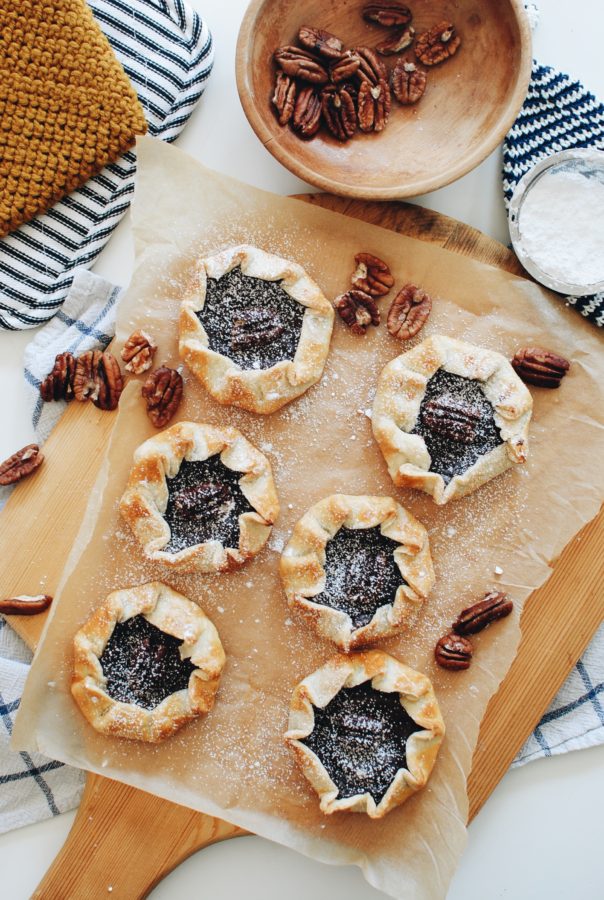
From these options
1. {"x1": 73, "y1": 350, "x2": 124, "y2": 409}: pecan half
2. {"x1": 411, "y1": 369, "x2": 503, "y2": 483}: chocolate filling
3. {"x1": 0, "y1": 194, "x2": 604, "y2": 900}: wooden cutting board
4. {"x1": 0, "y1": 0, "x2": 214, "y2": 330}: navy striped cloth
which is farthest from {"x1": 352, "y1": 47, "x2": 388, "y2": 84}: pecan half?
{"x1": 73, "y1": 350, "x2": 124, "y2": 409}: pecan half

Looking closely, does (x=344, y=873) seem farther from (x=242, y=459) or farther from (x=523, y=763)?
Answer: (x=242, y=459)

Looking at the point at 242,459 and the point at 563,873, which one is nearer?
the point at 242,459

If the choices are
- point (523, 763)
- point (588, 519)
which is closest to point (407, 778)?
point (523, 763)

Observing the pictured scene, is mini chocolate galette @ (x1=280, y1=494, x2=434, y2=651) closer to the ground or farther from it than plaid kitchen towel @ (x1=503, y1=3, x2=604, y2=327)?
closer to the ground

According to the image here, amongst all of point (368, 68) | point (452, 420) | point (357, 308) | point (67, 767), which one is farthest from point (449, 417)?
point (67, 767)

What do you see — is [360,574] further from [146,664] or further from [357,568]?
[146,664]

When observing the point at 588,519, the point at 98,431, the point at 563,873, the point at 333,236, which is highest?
the point at 333,236

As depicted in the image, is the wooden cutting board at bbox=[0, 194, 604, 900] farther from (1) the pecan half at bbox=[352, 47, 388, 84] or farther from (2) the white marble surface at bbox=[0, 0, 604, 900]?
(1) the pecan half at bbox=[352, 47, 388, 84]
